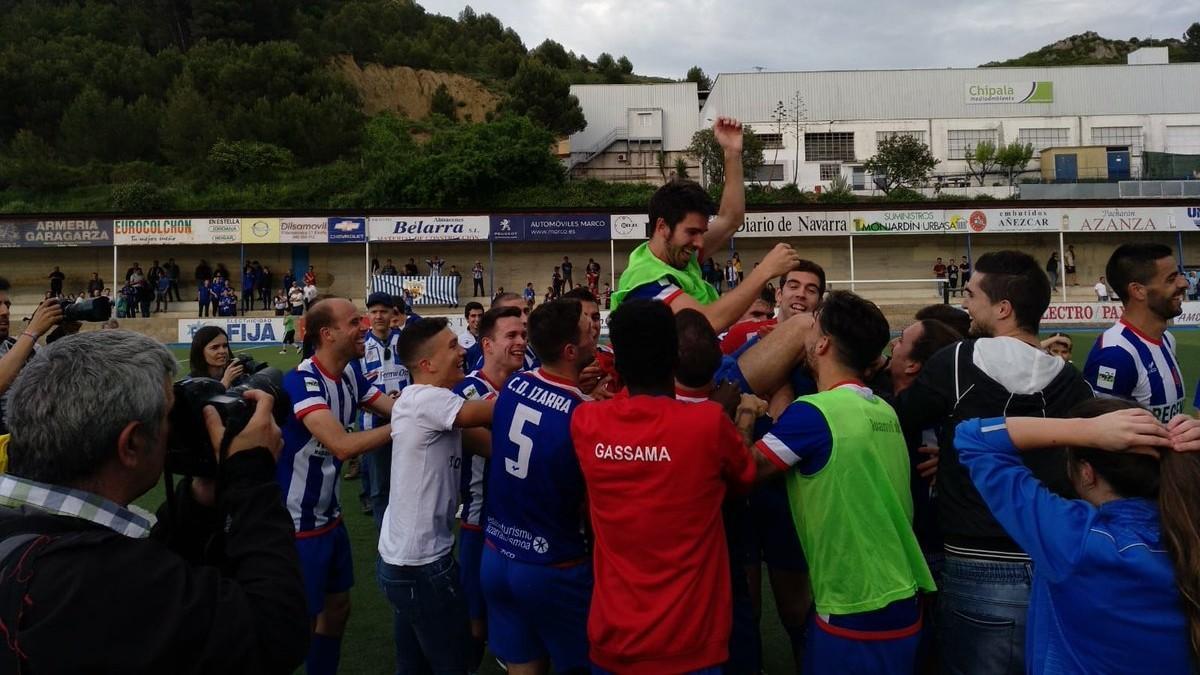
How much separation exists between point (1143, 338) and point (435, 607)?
4113mm

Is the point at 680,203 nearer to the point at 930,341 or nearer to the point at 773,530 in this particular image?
the point at 930,341

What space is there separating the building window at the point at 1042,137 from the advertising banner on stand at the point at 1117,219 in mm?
25325

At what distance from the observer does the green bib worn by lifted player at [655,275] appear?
3.44m

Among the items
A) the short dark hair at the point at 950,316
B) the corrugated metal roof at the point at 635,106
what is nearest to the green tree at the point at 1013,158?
the corrugated metal roof at the point at 635,106

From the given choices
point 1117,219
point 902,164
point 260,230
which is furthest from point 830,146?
point 260,230

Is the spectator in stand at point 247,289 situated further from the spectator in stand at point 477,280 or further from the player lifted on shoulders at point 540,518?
the player lifted on shoulders at point 540,518

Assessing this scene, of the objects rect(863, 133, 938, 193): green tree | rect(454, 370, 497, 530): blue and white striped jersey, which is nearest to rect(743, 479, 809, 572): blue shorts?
rect(454, 370, 497, 530): blue and white striped jersey

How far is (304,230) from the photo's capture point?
113ft

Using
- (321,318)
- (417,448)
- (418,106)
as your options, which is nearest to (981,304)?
(417,448)

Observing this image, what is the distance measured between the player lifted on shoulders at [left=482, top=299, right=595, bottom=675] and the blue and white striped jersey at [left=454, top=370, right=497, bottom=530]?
1.06 m

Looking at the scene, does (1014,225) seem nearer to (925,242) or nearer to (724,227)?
(925,242)

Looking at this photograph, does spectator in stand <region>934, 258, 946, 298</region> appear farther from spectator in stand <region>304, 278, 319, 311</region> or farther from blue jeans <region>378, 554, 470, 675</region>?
blue jeans <region>378, 554, 470, 675</region>

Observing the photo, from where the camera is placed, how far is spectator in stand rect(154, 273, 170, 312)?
32500mm

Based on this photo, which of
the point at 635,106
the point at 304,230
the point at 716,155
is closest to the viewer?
the point at 304,230
